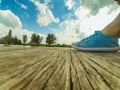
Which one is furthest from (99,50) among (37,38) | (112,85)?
(37,38)

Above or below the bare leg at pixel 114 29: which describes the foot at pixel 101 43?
below

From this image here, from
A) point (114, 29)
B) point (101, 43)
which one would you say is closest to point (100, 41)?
point (101, 43)

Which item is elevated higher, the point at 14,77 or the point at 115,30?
the point at 115,30

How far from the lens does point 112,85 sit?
1.99 ft

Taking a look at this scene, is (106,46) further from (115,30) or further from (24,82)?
(24,82)

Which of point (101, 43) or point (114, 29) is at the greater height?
point (114, 29)

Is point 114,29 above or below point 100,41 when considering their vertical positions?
above

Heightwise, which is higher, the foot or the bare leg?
the bare leg

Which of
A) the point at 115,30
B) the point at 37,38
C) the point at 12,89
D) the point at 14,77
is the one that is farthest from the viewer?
the point at 37,38

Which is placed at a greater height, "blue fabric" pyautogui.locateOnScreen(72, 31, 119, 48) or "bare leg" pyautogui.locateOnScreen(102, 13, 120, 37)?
"bare leg" pyautogui.locateOnScreen(102, 13, 120, 37)

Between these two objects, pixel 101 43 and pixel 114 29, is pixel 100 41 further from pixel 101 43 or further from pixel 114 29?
pixel 114 29

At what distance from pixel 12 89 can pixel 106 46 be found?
212 centimetres

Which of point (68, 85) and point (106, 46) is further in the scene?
point (106, 46)

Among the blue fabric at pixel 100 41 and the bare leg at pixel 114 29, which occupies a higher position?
the bare leg at pixel 114 29
